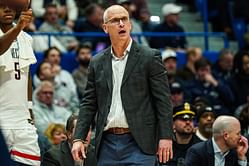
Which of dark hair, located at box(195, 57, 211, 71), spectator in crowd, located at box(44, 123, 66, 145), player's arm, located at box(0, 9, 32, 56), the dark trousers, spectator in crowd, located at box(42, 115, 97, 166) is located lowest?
spectator in crowd, located at box(44, 123, 66, 145)

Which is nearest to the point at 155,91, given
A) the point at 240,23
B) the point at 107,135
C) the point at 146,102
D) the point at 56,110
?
the point at 146,102

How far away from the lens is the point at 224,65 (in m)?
13.7

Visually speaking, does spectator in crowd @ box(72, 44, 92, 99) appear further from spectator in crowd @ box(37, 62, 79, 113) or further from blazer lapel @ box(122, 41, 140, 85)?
blazer lapel @ box(122, 41, 140, 85)

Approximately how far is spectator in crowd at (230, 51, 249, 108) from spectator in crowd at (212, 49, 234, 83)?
245 millimetres

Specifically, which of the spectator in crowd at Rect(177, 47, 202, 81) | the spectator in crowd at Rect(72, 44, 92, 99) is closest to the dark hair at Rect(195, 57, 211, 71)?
the spectator in crowd at Rect(177, 47, 202, 81)

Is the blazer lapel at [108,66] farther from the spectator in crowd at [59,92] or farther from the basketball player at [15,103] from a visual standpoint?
the spectator in crowd at [59,92]

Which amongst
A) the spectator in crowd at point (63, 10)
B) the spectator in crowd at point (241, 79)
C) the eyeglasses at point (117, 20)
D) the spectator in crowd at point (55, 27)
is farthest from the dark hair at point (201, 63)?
the eyeglasses at point (117, 20)

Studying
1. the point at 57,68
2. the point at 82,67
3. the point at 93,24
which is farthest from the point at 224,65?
the point at 57,68

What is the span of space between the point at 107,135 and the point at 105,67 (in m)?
0.51

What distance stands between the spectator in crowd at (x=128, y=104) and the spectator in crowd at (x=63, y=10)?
7565 millimetres

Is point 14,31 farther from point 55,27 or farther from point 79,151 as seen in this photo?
point 55,27

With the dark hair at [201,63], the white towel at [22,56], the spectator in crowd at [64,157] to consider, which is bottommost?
the spectator in crowd at [64,157]

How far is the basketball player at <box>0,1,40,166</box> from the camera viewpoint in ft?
20.2

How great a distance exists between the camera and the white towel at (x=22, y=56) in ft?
20.3
